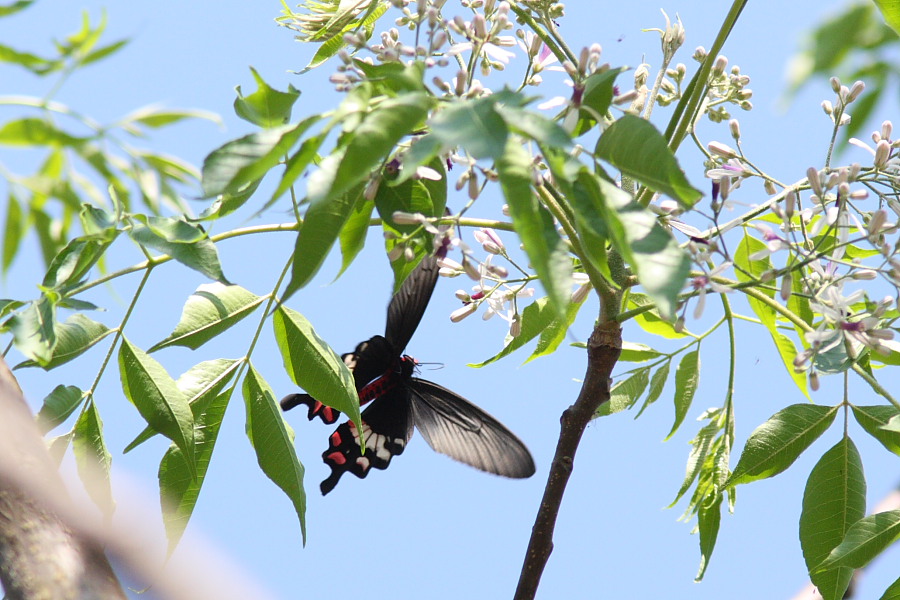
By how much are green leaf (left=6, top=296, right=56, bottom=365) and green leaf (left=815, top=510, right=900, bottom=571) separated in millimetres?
1101

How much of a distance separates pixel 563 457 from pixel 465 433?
Result: 1.42ft

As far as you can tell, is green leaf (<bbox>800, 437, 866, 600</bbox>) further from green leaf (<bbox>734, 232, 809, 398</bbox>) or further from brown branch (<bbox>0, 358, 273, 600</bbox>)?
brown branch (<bbox>0, 358, 273, 600</bbox>)

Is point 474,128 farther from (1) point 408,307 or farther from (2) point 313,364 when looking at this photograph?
(1) point 408,307

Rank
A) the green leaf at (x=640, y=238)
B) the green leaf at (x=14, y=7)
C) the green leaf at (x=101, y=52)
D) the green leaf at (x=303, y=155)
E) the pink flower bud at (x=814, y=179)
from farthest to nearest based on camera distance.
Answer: the green leaf at (x=101, y=52) < the green leaf at (x=14, y=7) < the pink flower bud at (x=814, y=179) < the green leaf at (x=303, y=155) < the green leaf at (x=640, y=238)

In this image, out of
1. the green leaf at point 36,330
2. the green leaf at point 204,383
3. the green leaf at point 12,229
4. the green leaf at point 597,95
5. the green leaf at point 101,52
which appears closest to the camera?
the green leaf at point 597,95

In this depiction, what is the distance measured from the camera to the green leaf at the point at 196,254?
121cm

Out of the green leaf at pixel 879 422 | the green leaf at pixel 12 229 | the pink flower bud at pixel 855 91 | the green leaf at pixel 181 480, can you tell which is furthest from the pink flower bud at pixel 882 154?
the green leaf at pixel 12 229

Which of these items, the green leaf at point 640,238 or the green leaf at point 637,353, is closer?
the green leaf at point 640,238

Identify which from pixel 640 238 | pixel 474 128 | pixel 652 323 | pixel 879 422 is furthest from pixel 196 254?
pixel 879 422

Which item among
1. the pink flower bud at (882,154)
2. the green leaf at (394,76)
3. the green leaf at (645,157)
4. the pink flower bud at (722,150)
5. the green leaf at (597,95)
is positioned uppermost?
the pink flower bud at (882,154)

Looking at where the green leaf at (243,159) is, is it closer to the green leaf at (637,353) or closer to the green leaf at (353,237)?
the green leaf at (353,237)

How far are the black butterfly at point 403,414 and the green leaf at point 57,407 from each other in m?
0.60

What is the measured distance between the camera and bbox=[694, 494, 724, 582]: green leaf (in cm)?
163

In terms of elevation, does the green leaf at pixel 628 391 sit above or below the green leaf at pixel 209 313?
above
